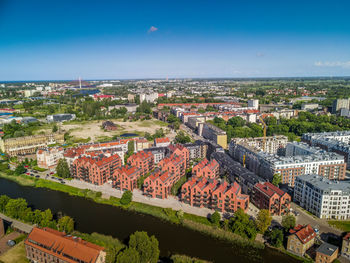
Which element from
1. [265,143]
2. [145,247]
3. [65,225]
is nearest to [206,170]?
[145,247]

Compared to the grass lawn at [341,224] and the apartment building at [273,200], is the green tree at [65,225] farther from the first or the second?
the grass lawn at [341,224]

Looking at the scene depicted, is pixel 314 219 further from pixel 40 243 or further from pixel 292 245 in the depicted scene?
pixel 40 243

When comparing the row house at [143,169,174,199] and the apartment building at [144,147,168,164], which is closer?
the row house at [143,169,174,199]

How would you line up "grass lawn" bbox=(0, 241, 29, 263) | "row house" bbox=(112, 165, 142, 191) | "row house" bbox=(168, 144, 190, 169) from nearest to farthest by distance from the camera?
"grass lawn" bbox=(0, 241, 29, 263) → "row house" bbox=(112, 165, 142, 191) → "row house" bbox=(168, 144, 190, 169)

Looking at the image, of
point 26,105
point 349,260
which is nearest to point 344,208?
point 349,260

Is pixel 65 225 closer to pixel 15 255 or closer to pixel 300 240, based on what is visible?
pixel 15 255

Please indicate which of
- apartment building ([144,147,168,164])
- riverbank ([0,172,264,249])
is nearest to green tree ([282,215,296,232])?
riverbank ([0,172,264,249])

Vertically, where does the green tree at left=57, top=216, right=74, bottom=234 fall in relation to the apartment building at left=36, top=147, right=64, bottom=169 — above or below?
below

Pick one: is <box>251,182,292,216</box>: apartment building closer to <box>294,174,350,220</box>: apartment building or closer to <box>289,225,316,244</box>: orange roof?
<box>294,174,350,220</box>: apartment building
